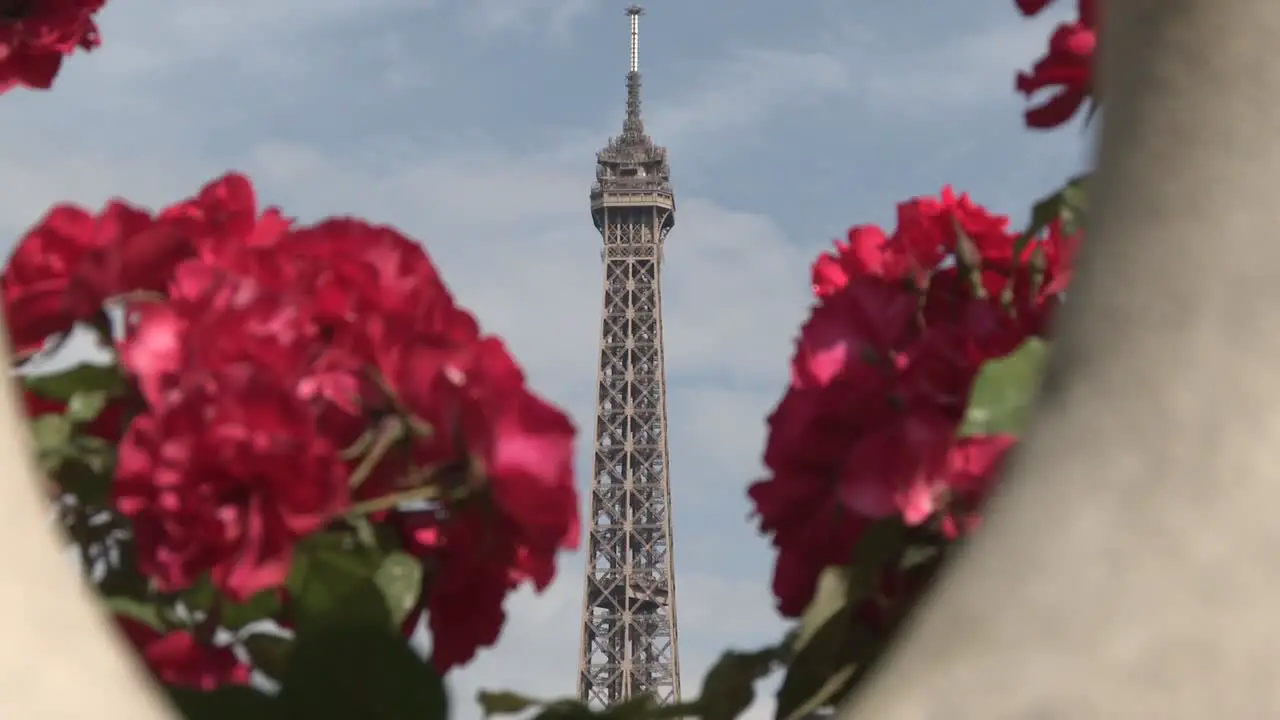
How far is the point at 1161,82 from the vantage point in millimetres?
591

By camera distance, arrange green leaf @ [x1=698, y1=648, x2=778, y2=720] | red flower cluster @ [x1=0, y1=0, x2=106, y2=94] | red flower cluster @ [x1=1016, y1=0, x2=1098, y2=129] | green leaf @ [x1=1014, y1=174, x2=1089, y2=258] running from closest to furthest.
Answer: green leaf @ [x1=698, y1=648, x2=778, y2=720] < green leaf @ [x1=1014, y1=174, x2=1089, y2=258] < red flower cluster @ [x1=1016, y1=0, x2=1098, y2=129] < red flower cluster @ [x1=0, y1=0, x2=106, y2=94]

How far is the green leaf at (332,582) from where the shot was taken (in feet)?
2.61

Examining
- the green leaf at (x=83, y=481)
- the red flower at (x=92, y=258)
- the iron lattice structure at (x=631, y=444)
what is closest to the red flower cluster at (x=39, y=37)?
the red flower at (x=92, y=258)

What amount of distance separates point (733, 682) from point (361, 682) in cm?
20

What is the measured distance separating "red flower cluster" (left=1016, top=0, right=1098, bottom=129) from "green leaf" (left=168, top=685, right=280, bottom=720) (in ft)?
1.91

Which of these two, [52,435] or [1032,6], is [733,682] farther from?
[1032,6]

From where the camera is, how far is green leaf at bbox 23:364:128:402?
89 cm

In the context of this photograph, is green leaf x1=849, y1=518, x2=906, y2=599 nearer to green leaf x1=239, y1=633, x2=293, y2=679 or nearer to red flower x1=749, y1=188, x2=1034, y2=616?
red flower x1=749, y1=188, x2=1034, y2=616

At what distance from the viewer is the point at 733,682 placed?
0.85m

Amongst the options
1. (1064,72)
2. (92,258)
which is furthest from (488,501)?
(1064,72)

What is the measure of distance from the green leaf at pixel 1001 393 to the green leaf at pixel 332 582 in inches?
11.4

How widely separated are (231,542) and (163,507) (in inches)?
1.4

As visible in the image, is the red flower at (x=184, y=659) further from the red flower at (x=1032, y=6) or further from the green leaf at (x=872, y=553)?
the red flower at (x=1032, y=6)

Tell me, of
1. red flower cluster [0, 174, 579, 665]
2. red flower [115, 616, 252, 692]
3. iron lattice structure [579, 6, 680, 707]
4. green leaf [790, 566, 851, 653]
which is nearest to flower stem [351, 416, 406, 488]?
red flower cluster [0, 174, 579, 665]
